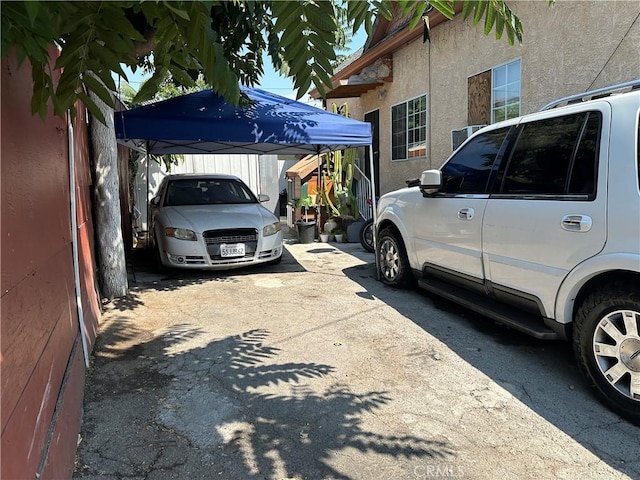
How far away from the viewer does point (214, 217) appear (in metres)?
6.99

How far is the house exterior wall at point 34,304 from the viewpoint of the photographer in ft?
5.17

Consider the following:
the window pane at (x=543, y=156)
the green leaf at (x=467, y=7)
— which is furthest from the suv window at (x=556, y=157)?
the green leaf at (x=467, y=7)

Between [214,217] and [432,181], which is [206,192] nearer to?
[214,217]

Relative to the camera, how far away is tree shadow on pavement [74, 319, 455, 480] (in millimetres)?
2463

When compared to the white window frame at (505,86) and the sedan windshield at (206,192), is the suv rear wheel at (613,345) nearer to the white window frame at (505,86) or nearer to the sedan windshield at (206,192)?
the white window frame at (505,86)

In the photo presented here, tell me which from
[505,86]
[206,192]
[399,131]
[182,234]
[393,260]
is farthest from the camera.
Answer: [399,131]

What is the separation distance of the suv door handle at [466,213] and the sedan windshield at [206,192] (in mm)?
4697

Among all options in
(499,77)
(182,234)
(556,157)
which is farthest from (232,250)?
(499,77)

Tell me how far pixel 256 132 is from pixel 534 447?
5176mm

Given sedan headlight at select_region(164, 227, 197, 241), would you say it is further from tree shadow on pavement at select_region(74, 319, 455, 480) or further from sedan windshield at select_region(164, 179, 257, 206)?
tree shadow on pavement at select_region(74, 319, 455, 480)

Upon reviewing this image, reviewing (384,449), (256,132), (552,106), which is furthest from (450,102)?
(384,449)

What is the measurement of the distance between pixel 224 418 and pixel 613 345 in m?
2.56

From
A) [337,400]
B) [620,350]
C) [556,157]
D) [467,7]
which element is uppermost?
[467,7]

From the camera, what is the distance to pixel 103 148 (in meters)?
5.51
